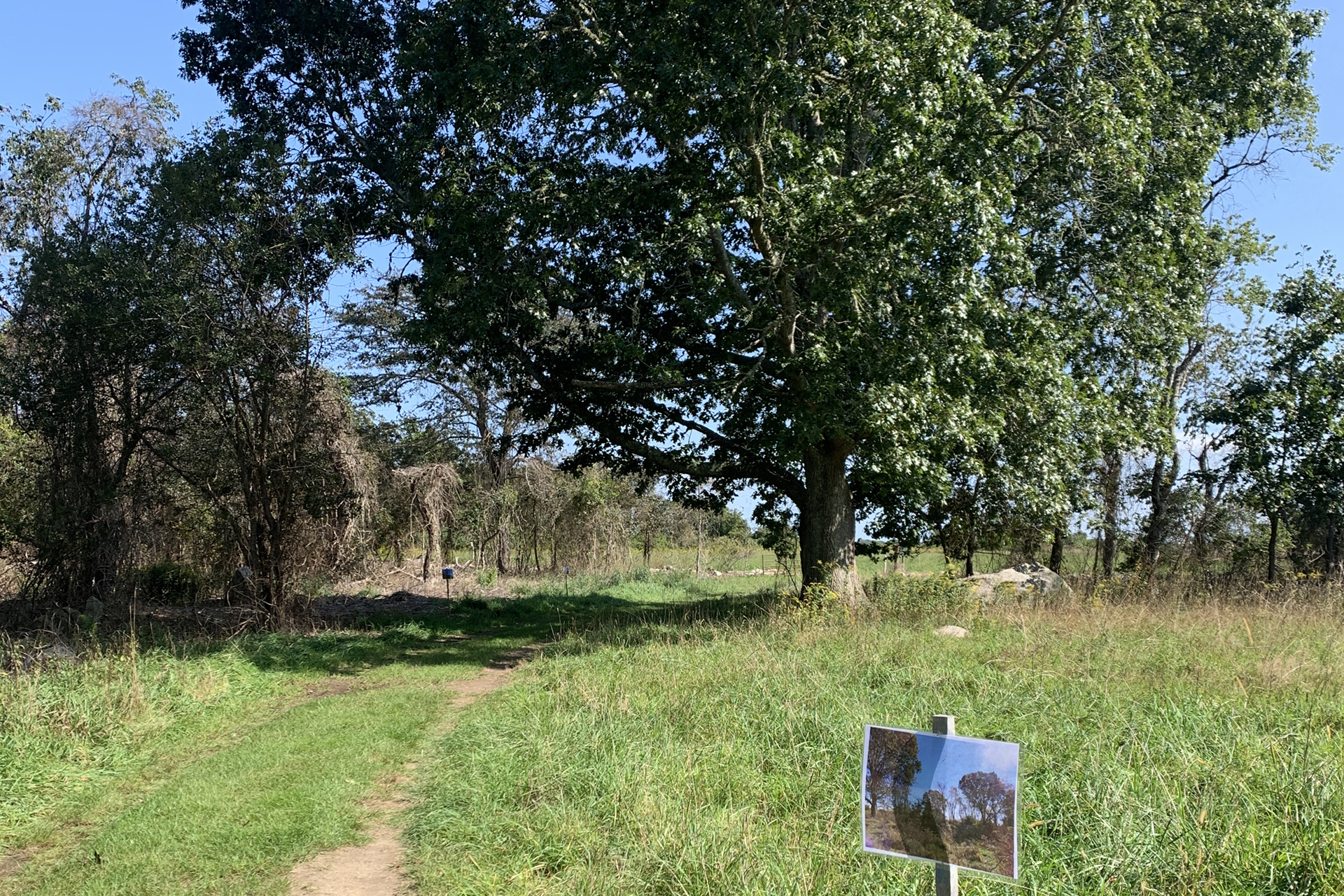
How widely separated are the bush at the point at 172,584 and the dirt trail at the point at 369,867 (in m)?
13.7

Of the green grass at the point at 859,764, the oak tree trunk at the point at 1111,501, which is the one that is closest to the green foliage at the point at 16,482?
the green grass at the point at 859,764

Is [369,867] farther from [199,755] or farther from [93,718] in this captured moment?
[93,718]

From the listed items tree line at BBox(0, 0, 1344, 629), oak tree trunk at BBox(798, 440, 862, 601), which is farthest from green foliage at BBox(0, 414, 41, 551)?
oak tree trunk at BBox(798, 440, 862, 601)

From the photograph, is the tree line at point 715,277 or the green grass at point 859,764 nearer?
the green grass at point 859,764

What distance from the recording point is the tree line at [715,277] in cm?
1141

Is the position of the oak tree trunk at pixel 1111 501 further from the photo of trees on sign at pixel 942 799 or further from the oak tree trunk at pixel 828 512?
the photo of trees on sign at pixel 942 799

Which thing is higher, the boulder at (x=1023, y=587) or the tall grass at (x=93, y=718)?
the boulder at (x=1023, y=587)

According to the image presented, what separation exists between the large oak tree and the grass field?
326 cm

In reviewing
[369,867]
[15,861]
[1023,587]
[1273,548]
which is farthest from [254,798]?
[1273,548]

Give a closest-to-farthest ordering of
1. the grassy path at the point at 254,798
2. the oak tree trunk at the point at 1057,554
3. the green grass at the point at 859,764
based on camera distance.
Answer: the green grass at the point at 859,764
the grassy path at the point at 254,798
the oak tree trunk at the point at 1057,554

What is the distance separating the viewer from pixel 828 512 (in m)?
14.3

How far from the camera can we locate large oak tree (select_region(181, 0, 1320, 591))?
11148 mm

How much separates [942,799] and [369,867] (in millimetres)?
3737

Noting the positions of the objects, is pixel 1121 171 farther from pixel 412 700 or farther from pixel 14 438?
pixel 14 438
